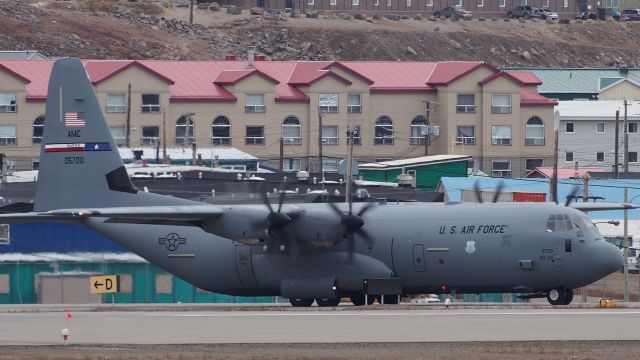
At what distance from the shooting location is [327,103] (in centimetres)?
11806

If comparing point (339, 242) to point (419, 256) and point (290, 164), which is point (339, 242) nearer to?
point (419, 256)

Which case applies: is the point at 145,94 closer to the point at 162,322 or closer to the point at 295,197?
the point at 295,197

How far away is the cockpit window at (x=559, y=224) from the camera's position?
47031mm

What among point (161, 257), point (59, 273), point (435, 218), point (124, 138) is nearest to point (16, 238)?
point (59, 273)

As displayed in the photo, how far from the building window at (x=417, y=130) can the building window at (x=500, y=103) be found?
5466 mm

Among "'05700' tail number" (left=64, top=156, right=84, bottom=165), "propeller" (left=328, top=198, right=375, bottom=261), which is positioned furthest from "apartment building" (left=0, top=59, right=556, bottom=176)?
"propeller" (left=328, top=198, right=375, bottom=261)

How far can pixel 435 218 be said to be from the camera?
4803cm

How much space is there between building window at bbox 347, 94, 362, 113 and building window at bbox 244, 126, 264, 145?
737cm

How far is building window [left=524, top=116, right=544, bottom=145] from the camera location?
120938mm

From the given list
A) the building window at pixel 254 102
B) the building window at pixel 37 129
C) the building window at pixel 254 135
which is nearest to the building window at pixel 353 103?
the building window at pixel 254 102

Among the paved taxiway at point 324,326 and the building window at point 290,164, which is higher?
the building window at point 290,164

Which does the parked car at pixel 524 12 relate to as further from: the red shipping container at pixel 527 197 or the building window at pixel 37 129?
the red shipping container at pixel 527 197

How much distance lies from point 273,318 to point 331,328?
4262 millimetres

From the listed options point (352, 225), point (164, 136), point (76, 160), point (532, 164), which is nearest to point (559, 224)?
point (352, 225)
